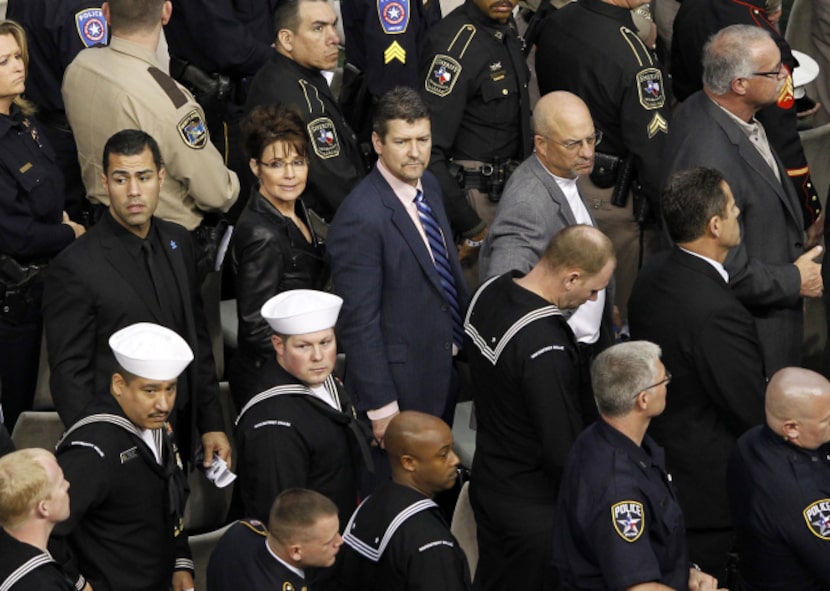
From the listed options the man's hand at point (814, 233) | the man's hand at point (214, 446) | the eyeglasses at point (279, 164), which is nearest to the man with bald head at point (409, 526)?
the man's hand at point (214, 446)

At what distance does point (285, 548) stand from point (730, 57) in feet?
8.88

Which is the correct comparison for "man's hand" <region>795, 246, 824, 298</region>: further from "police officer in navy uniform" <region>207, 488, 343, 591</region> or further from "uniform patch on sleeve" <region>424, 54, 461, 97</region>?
"police officer in navy uniform" <region>207, 488, 343, 591</region>

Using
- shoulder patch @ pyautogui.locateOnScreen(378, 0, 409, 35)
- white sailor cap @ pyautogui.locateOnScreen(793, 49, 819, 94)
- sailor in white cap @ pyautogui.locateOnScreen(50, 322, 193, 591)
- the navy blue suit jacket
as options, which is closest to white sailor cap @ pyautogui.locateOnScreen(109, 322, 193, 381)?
sailor in white cap @ pyautogui.locateOnScreen(50, 322, 193, 591)

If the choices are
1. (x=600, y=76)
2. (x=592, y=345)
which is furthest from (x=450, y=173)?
(x=592, y=345)

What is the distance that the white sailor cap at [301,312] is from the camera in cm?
528

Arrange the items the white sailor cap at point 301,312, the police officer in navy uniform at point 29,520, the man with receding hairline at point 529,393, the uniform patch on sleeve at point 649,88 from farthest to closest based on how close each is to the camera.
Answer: the uniform patch on sleeve at point 649,88, the white sailor cap at point 301,312, the man with receding hairline at point 529,393, the police officer in navy uniform at point 29,520

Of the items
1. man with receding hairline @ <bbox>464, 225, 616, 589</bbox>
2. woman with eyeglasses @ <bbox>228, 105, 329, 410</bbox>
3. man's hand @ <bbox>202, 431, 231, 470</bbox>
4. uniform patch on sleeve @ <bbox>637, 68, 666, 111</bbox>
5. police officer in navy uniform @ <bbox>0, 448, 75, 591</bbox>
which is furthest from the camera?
uniform patch on sleeve @ <bbox>637, 68, 666, 111</bbox>

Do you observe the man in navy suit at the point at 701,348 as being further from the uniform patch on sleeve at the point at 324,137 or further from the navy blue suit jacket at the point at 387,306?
the uniform patch on sleeve at the point at 324,137

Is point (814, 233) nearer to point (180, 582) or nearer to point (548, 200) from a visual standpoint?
point (548, 200)

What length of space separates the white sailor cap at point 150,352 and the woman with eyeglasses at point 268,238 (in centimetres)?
76

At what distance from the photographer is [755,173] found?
20.1 ft

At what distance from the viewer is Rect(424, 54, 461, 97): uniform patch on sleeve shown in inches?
268

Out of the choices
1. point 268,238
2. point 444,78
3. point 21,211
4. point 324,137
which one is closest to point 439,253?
point 268,238

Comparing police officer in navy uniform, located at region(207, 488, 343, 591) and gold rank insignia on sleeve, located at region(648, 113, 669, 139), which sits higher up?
gold rank insignia on sleeve, located at region(648, 113, 669, 139)
